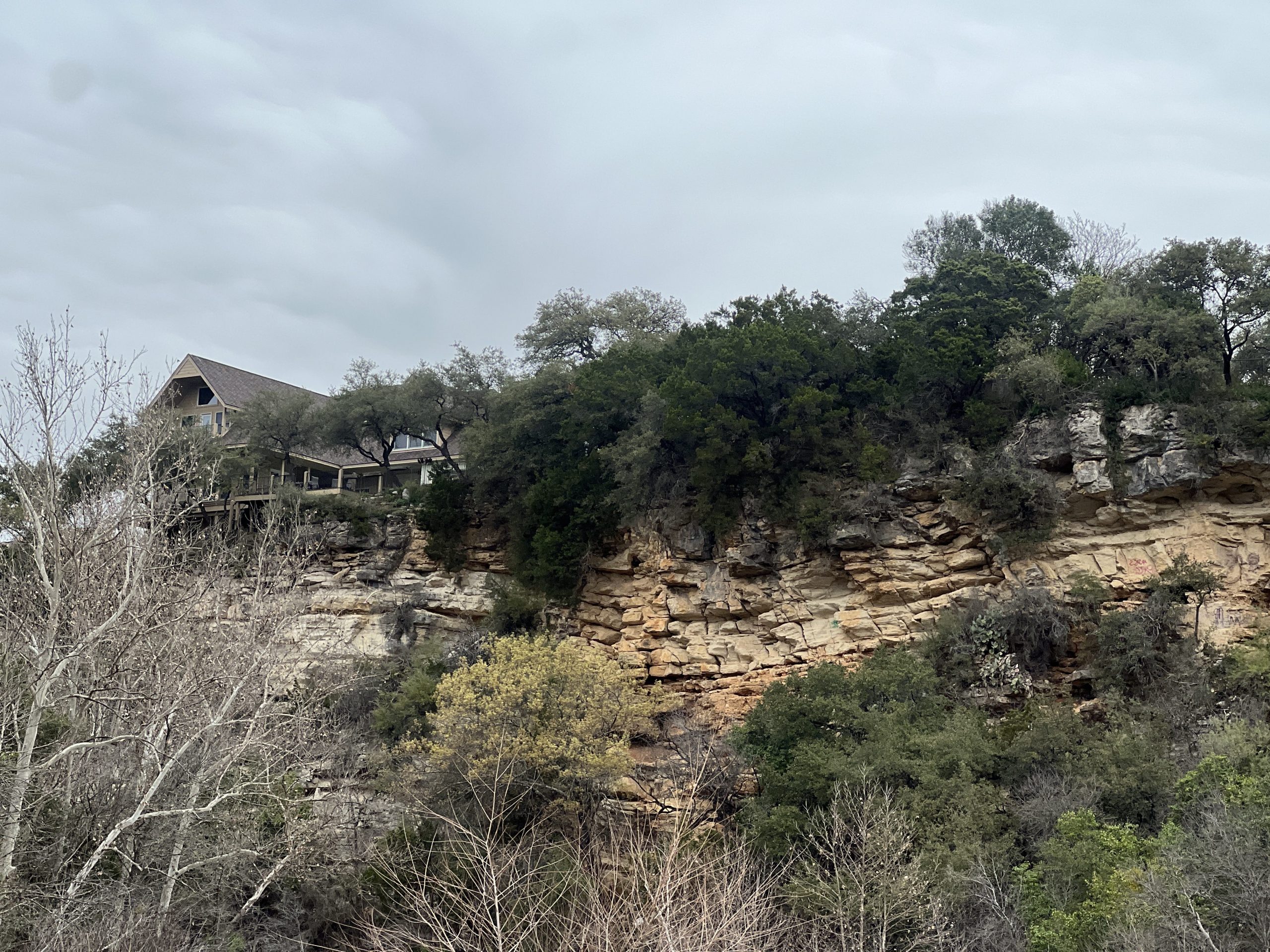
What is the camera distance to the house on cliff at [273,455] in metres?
35.3

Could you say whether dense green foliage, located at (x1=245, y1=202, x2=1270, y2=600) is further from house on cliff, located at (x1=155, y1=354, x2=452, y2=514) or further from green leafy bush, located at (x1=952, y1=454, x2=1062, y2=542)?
house on cliff, located at (x1=155, y1=354, x2=452, y2=514)

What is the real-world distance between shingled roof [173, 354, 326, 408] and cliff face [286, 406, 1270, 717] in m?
13.1

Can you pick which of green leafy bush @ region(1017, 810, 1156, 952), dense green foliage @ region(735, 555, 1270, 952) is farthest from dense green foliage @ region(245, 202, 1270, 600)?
green leafy bush @ region(1017, 810, 1156, 952)

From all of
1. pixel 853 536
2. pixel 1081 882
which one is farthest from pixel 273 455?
pixel 1081 882

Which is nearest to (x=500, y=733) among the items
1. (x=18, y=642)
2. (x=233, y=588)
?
(x=18, y=642)

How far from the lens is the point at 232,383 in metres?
41.2

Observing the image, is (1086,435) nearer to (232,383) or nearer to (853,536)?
(853,536)

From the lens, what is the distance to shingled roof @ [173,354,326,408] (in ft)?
131

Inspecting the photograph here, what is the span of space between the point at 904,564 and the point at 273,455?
22.2 meters

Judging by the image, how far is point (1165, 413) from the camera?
23031 millimetres

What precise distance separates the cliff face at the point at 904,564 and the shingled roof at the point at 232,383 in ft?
43.0

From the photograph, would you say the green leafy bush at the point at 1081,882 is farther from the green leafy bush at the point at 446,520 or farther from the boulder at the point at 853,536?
the green leafy bush at the point at 446,520

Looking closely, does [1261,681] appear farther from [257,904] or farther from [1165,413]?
[257,904]

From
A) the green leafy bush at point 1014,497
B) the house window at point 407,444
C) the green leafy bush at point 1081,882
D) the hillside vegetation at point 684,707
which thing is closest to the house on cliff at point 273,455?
the house window at point 407,444
